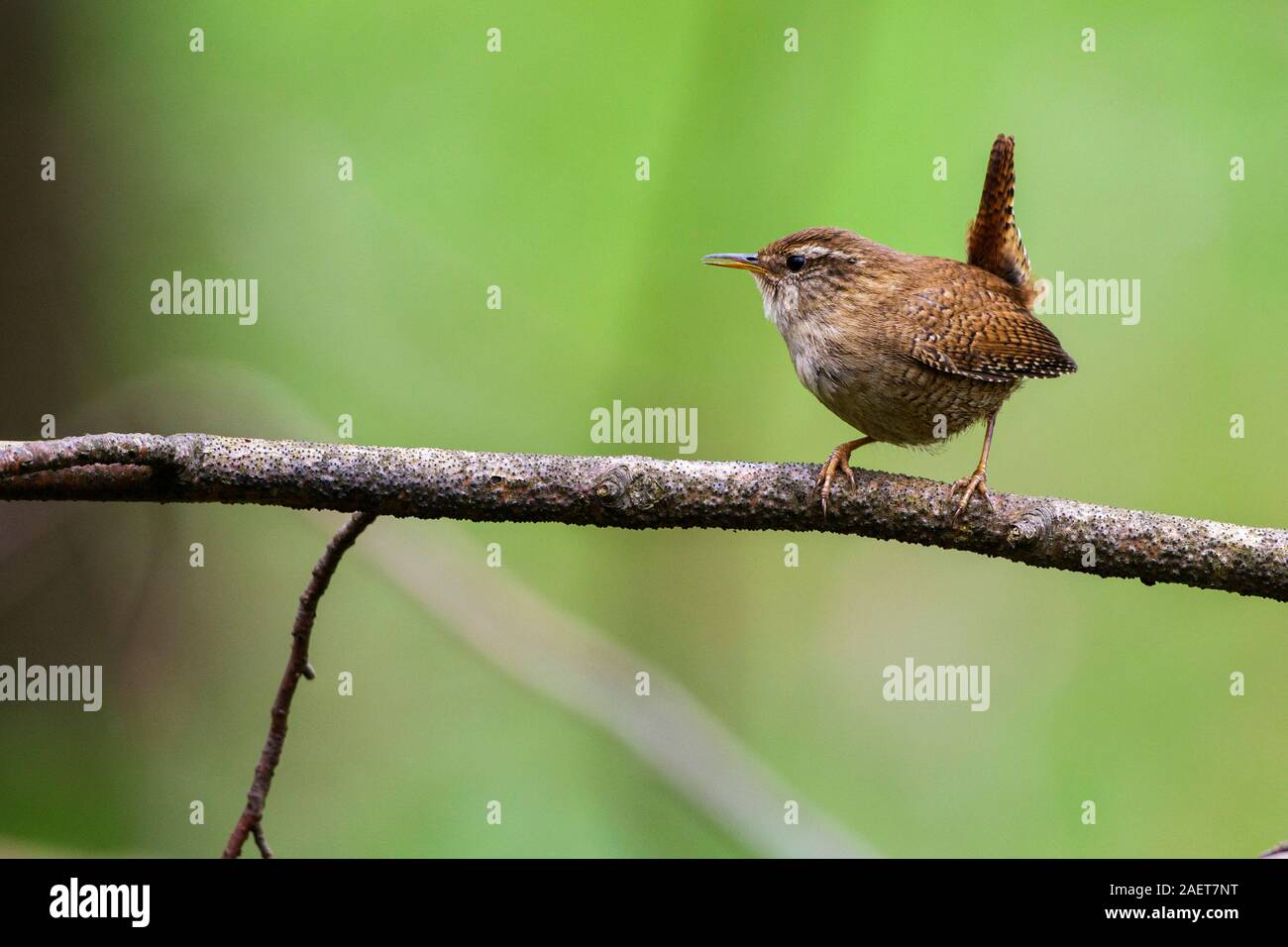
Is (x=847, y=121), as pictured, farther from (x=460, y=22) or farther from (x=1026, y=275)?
(x=460, y=22)

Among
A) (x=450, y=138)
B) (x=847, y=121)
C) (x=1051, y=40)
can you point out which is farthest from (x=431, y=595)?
(x=1051, y=40)

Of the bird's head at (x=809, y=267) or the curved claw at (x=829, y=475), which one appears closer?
the curved claw at (x=829, y=475)

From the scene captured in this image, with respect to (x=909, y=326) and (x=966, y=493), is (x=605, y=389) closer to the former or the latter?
(x=909, y=326)

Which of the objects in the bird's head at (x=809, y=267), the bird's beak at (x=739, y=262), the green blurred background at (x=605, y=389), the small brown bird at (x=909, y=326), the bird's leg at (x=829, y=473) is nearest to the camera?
the bird's leg at (x=829, y=473)

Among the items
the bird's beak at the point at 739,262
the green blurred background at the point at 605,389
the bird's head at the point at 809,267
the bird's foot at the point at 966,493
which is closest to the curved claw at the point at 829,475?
the bird's foot at the point at 966,493

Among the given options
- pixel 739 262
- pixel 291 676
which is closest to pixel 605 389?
pixel 739 262

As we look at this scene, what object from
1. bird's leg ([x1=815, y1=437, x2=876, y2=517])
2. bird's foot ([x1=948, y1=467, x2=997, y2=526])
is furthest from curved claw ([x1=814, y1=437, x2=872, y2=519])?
bird's foot ([x1=948, y1=467, x2=997, y2=526])

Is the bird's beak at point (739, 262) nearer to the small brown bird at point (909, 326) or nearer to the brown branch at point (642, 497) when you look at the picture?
the small brown bird at point (909, 326)
